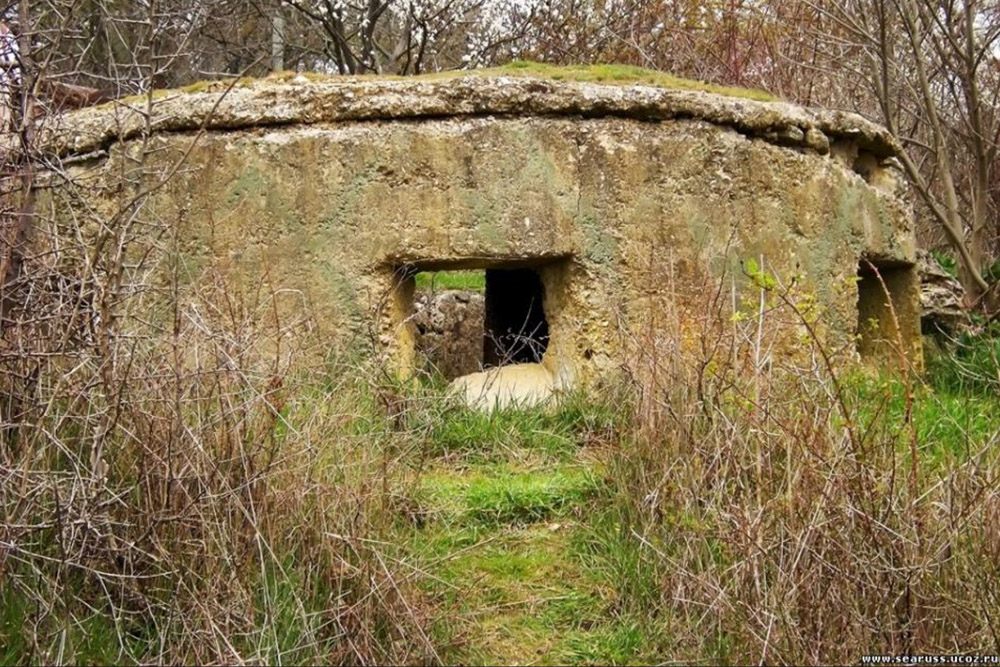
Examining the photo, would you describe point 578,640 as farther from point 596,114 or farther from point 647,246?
point 596,114

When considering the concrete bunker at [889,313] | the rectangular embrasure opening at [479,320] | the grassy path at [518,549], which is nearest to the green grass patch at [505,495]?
the grassy path at [518,549]

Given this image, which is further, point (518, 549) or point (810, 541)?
point (518, 549)

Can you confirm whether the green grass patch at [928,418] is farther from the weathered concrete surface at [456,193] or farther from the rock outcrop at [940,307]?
the rock outcrop at [940,307]

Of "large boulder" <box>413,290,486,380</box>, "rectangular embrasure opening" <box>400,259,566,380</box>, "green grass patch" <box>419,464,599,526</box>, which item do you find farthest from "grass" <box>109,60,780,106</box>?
"large boulder" <box>413,290,486,380</box>

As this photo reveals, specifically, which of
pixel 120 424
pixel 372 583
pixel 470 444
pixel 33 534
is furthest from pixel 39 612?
pixel 470 444

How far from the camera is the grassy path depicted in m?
2.99

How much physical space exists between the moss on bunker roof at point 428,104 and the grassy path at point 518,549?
136cm

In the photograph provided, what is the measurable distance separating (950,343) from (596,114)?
9.65ft

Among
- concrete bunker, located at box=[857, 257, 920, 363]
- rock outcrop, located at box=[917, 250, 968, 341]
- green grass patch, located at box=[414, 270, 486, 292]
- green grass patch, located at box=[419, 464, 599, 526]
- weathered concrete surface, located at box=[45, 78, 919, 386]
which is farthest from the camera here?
green grass patch, located at box=[414, 270, 486, 292]

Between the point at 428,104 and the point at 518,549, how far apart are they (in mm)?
2029

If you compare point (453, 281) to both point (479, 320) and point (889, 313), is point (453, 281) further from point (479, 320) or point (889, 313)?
point (889, 313)

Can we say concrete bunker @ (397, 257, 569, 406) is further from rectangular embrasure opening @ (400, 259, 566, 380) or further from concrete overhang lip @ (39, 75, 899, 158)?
concrete overhang lip @ (39, 75, 899, 158)

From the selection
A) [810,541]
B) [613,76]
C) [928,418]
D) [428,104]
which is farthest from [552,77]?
[810,541]

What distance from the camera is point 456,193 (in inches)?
182
